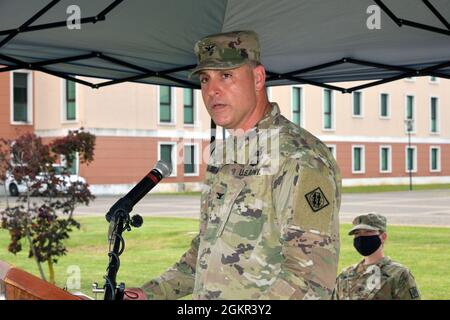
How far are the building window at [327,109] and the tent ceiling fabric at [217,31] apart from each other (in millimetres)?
40556

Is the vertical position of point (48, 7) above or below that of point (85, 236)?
above

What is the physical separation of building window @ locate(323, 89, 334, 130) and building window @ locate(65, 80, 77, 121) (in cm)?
1636

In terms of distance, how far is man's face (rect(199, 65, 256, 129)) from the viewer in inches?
107

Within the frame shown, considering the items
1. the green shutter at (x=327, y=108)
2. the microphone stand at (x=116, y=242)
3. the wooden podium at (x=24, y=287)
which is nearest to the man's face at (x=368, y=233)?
the microphone stand at (x=116, y=242)

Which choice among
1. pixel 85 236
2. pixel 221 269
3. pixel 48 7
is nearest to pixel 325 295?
pixel 221 269

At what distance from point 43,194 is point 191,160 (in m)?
29.0

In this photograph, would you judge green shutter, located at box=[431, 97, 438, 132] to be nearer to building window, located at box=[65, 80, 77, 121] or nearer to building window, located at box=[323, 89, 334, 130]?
building window, located at box=[323, 89, 334, 130]

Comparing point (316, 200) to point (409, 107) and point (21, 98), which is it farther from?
point (409, 107)

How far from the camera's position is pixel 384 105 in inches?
1976

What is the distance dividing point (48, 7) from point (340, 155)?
4457cm

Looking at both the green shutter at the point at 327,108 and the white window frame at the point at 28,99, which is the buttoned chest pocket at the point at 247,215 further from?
the green shutter at the point at 327,108

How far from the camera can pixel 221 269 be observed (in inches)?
105

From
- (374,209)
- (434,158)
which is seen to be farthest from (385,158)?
(374,209)
